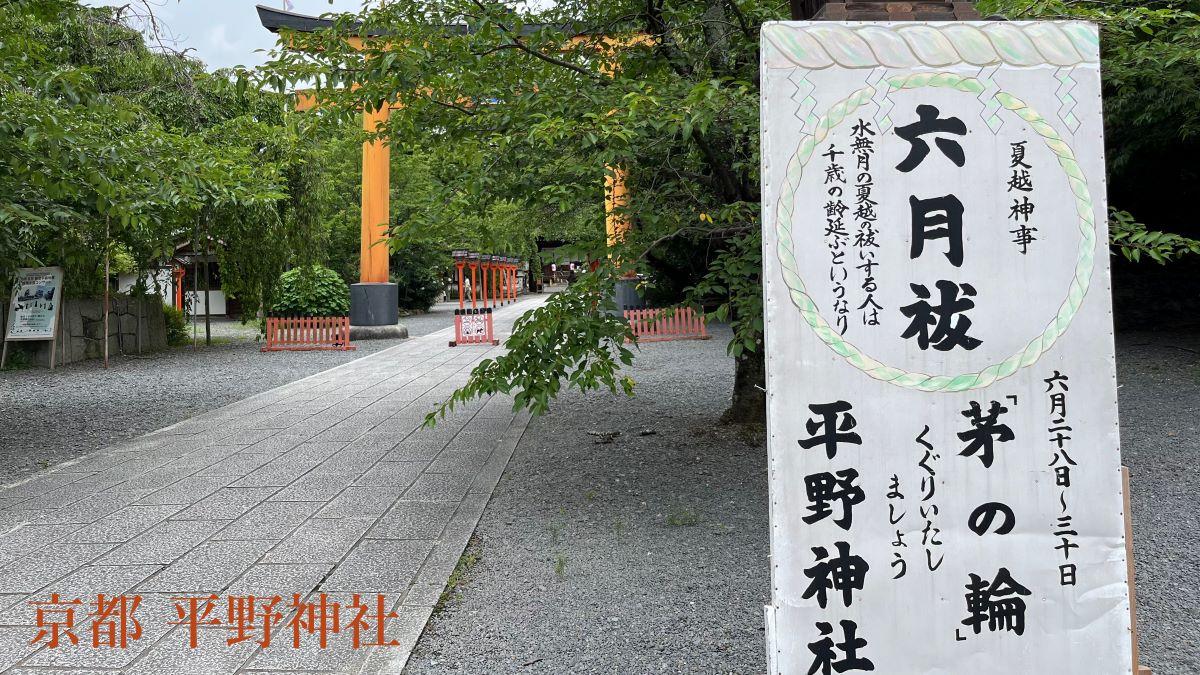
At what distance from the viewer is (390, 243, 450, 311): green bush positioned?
2666 centimetres

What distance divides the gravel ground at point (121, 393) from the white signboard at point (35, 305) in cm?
62

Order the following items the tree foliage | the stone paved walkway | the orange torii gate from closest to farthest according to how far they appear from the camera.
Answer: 1. the stone paved walkway
2. the tree foliage
3. the orange torii gate

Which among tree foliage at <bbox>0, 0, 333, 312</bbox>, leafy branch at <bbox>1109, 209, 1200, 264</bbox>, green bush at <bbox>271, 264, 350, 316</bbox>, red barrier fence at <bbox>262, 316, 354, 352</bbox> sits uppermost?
tree foliage at <bbox>0, 0, 333, 312</bbox>

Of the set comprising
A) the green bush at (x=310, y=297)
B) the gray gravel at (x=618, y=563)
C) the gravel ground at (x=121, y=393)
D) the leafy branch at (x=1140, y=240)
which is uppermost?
the green bush at (x=310, y=297)

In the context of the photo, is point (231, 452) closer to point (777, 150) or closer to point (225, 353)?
point (777, 150)

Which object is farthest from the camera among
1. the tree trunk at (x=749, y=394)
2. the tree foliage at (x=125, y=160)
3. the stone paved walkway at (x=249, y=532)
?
the tree trunk at (x=749, y=394)

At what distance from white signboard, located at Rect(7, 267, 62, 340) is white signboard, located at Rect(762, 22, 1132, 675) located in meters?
13.9

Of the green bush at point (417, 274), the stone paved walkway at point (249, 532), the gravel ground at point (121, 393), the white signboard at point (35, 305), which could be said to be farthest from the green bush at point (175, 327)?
the stone paved walkway at point (249, 532)

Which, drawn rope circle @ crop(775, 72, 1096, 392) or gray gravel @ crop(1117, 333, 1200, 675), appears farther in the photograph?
gray gravel @ crop(1117, 333, 1200, 675)

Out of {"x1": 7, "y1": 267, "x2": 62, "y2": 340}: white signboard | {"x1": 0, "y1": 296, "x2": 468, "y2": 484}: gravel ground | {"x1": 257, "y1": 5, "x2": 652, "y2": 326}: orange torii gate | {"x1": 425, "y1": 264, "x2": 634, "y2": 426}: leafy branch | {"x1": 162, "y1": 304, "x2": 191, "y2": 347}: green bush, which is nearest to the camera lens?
{"x1": 425, "y1": 264, "x2": 634, "y2": 426}: leafy branch

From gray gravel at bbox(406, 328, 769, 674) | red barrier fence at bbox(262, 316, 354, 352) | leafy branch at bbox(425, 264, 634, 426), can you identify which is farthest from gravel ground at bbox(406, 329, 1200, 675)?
red barrier fence at bbox(262, 316, 354, 352)

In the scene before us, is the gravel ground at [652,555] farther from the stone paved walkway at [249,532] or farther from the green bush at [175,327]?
the green bush at [175,327]

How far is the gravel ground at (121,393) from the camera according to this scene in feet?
22.9
